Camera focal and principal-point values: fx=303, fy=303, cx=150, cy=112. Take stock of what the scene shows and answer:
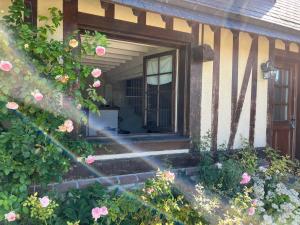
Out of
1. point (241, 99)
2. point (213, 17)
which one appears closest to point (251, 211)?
point (241, 99)

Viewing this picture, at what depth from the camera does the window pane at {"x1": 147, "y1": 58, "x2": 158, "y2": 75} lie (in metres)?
4.61

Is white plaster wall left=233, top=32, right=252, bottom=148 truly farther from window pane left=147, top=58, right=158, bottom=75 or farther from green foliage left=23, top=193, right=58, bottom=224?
green foliage left=23, top=193, right=58, bottom=224

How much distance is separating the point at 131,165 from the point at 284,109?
3.31 metres

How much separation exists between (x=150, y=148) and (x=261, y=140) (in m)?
2.07

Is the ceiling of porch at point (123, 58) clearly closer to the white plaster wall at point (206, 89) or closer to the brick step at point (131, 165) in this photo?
the white plaster wall at point (206, 89)

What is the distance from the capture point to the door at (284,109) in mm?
5312

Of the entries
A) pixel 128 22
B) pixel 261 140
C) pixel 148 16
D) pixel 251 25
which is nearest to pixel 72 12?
pixel 128 22

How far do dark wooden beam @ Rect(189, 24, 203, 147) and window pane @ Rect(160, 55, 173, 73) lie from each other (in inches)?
16.0

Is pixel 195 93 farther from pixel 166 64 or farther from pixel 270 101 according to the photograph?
pixel 270 101

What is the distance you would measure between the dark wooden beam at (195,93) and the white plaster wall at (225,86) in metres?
0.43

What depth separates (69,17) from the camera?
10.2ft

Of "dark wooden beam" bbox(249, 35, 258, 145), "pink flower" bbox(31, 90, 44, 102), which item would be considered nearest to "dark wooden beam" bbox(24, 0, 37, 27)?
"pink flower" bbox(31, 90, 44, 102)

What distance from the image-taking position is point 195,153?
4.06m

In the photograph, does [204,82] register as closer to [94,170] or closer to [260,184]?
[260,184]
